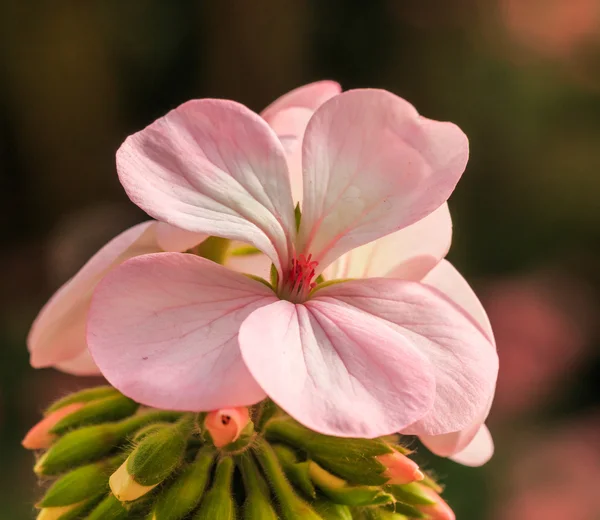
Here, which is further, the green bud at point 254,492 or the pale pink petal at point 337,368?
the green bud at point 254,492

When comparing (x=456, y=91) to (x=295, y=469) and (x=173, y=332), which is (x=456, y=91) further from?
(x=173, y=332)

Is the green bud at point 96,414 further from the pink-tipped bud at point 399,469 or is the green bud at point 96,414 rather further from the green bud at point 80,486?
the pink-tipped bud at point 399,469

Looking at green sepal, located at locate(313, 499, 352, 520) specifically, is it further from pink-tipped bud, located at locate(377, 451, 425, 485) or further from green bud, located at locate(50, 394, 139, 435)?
green bud, located at locate(50, 394, 139, 435)

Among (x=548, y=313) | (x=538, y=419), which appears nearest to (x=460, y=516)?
(x=538, y=419)

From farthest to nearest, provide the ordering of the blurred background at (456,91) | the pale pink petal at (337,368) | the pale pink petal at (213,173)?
the blurred background at (456,91), the pale pink petal at (213,173), the pale pink petal at (337,368)

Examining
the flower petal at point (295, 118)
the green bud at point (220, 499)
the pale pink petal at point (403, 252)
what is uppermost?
the flower petal at point (295, 118)

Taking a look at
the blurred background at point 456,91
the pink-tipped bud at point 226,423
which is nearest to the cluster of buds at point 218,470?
the pink-tipped bud at point 226,423

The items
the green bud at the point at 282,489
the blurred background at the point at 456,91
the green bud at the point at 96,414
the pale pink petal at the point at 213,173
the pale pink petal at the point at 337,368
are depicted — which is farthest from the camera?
the blurred background at the point at 456,91

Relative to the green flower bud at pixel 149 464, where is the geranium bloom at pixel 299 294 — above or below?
above
